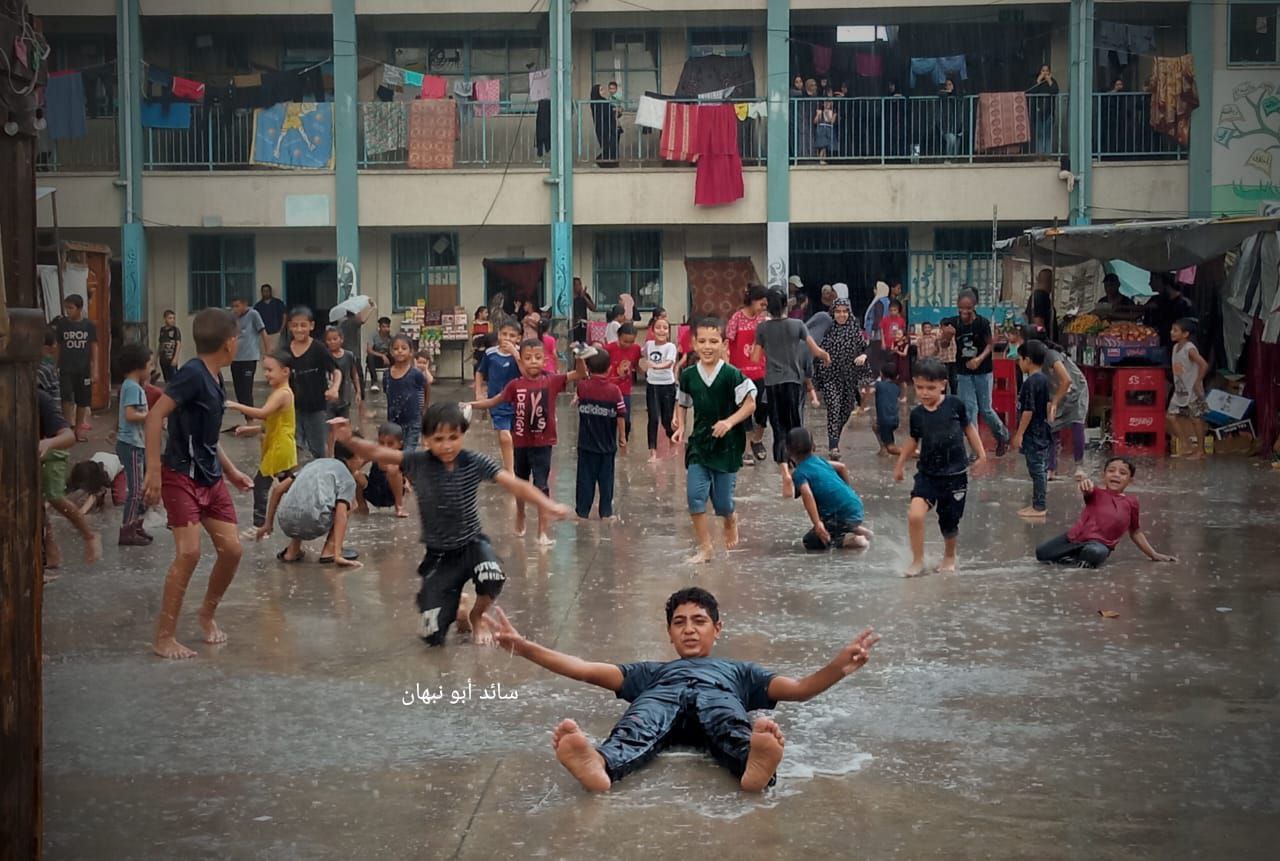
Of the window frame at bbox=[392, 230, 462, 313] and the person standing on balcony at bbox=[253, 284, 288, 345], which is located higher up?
the window frame at bbox=[392, 230, 462, 313]

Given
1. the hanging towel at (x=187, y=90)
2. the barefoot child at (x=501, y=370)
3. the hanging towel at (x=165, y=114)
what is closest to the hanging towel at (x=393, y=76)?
the hanging towel at (x=187, y=90)

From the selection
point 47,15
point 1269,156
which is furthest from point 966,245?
point 47,15

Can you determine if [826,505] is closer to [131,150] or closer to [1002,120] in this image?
[1002,120]

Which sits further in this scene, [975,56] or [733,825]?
[975,56]

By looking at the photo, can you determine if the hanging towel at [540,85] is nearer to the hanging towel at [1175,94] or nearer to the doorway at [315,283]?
the doorway at [315,283]

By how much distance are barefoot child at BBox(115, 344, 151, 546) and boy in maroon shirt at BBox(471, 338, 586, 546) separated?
2121 millimetres

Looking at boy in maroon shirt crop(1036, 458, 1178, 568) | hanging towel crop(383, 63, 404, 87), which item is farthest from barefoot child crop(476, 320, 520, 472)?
hanging towel crop(383, 63, 404, 87)

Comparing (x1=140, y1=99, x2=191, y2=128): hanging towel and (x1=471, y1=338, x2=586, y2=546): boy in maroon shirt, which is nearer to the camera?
Result: (x1=471, y1=338, x2=586, y2=546): boy in maroon shirt

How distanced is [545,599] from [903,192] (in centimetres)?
2054

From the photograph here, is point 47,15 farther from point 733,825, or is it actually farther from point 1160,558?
point 733,825

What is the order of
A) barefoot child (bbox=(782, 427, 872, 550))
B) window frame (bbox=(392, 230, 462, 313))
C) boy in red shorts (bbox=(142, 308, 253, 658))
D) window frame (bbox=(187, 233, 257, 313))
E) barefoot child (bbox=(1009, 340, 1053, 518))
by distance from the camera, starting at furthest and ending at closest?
window frame (bbox=(187, 233, 257, 313)), window frame (bbox=(392, 230, 462, 313)), barefoot child (bbox=(1009, 340, 1053, 518)), barefoot child (bbox=(782, 427, 872, 550)), boy in red shorts (bbox=(142, 308, 253, 658))

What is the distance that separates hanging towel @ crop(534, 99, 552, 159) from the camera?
28.0 m

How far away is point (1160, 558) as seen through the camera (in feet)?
30.7

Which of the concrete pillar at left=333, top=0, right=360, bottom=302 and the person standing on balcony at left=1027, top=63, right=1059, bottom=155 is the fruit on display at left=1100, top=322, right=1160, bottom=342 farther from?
the concrete pillar at left=333, top=0, right=360, bottom=302
